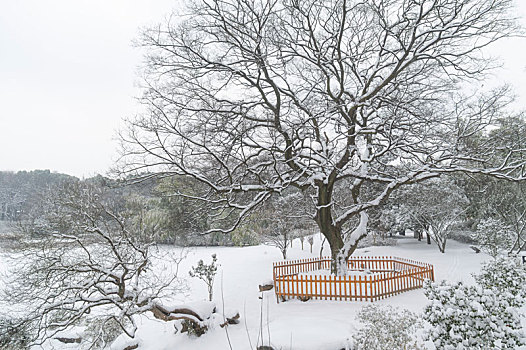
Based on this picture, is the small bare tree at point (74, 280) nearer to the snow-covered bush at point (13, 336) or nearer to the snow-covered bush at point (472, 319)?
the snow-covered bush at point (13, 336)

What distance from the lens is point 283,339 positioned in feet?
20.7

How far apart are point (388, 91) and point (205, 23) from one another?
680cm

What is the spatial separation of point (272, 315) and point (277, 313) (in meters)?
0.17

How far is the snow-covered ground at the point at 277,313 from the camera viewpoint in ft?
20.7

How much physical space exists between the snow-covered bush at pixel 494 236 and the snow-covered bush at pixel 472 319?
1252 centimetres

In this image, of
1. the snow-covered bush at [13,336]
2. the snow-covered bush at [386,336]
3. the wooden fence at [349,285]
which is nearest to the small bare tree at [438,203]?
the wooden fence at [349,285]

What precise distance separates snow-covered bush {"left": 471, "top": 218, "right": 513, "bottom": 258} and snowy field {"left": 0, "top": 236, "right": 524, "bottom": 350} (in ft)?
4.28

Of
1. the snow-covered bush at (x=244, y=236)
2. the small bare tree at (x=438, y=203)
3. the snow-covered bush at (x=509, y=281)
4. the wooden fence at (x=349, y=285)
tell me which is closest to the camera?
the snow-covered bush at (x=509, y=281)

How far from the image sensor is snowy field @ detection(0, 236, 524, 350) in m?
6.29

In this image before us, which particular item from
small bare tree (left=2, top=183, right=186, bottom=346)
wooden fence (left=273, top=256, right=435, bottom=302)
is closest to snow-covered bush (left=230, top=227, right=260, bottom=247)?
wooden fence (left=273, top=256, right=435, bottom=302)

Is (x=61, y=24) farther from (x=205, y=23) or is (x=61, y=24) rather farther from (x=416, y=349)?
(x=416, y=349)

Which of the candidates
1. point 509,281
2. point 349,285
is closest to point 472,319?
point 509,281

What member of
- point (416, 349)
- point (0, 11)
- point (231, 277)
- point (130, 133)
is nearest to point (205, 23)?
point (130, 133)

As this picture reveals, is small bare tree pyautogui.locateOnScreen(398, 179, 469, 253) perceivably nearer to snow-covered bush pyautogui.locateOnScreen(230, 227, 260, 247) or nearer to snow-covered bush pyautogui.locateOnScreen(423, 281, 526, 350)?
snow-covered bush pyautogui.locateOnScreen(230, 227, 260, 247)
